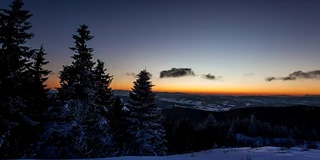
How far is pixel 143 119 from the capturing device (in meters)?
29.6

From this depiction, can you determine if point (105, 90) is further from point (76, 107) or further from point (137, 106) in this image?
point (76, 107)

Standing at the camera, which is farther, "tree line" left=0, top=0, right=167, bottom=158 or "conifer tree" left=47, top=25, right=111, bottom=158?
"conifer tree" left=47, top=25, right=111, bottom=158

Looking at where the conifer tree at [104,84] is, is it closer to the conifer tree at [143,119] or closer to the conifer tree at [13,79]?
the conifer tree at [143,119]

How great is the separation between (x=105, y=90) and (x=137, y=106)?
3.98m

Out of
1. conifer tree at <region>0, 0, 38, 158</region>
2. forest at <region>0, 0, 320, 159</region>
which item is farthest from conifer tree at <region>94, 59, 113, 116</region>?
conifer tree at <region>0, 0, 38, 158</region>

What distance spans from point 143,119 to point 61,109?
385 inches

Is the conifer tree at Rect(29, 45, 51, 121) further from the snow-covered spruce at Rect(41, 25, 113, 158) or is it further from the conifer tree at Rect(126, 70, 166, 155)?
the conifer tree at Rect(126, 70, 166, 155)

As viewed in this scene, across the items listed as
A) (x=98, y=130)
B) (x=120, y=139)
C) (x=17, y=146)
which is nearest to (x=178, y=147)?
(x=120, y=139)

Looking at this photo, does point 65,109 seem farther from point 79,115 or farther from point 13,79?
point 13,79

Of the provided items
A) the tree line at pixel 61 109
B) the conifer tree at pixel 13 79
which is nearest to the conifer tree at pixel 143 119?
the tree line at pixel 61 109

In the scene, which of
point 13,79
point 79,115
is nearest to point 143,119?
point 79,115

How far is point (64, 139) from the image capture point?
73.0 ft

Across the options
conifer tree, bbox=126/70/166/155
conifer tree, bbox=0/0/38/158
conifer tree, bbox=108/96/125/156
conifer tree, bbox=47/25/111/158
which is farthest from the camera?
conifer tree, bbox=108/96/125/156

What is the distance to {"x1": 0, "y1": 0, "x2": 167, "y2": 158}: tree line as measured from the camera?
18.6m
